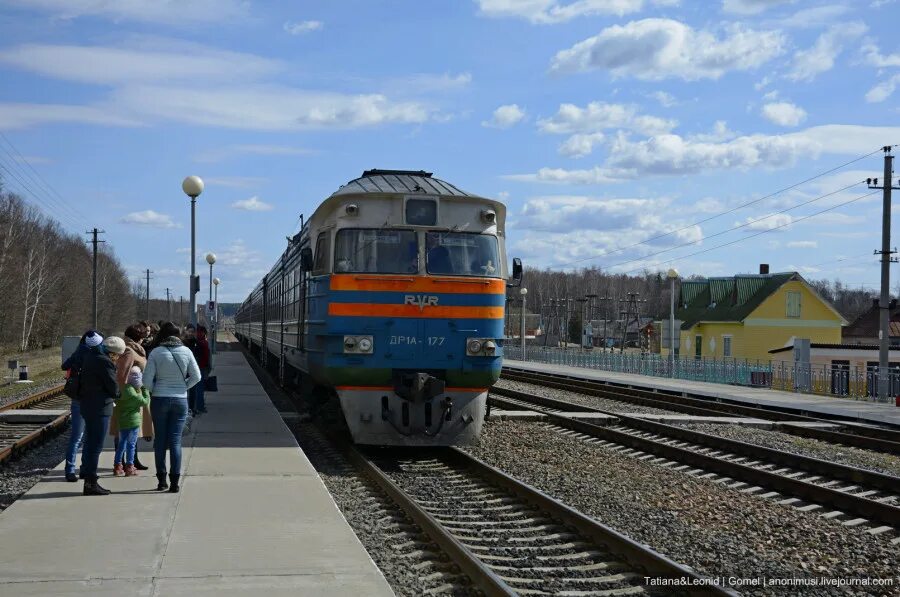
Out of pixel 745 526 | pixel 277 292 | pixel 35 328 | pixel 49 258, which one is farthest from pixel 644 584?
pixel 49 258

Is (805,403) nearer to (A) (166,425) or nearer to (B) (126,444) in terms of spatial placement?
(B) (126,444)

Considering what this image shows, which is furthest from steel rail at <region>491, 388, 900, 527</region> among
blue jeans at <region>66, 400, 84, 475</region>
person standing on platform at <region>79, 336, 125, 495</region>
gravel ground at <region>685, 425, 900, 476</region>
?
blue jeans at <region>66, 400, 84, 475</region>

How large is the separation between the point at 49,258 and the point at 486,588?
75.9 metres

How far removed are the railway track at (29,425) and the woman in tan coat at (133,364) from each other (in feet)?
8.77

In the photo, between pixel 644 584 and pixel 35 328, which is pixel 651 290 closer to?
pixel 35 328

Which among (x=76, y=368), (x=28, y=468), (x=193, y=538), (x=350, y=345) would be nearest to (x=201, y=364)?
(x=28, y=468)

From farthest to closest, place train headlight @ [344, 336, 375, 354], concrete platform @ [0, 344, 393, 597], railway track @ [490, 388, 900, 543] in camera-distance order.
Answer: train headlight @ [344, 336, 375, 354] → railway track @ [490, 388, 900, 543] → concrete platform @ [0, 344, 393, 597]

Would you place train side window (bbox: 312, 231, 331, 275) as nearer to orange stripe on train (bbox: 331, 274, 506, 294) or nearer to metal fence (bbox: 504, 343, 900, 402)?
orange stripe on train (bbox: 331, 274, 506, 294)

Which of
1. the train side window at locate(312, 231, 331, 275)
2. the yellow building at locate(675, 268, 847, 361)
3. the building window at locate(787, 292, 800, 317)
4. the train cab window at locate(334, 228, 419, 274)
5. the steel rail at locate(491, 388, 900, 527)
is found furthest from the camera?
the building window at locate(787, 292, 800, 317)

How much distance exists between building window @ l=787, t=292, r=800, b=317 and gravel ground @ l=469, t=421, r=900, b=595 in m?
51.5

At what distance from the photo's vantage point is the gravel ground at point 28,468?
34.9 feet

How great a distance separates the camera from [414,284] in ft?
42.1

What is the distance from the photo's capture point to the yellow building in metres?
61.3

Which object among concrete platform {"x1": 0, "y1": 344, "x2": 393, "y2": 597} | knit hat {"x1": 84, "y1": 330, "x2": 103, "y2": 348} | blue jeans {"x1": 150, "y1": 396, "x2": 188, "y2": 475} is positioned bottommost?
concrete platform {"x1": 0, "y1": 344, "x2": 393, "y2": 597}
